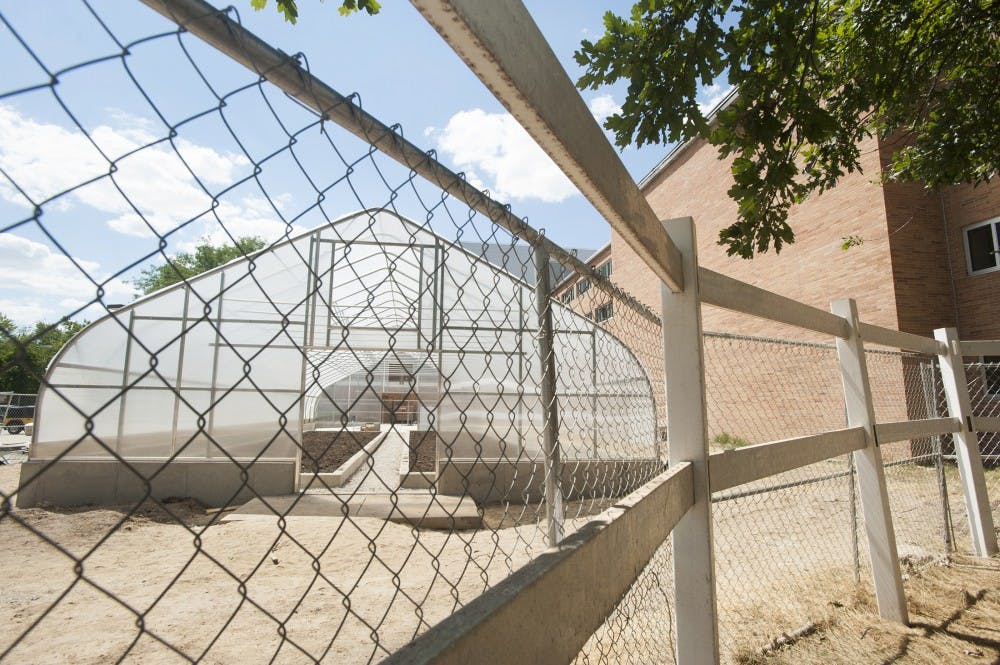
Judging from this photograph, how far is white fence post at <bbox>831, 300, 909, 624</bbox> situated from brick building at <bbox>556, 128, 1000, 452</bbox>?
7052 millimetres

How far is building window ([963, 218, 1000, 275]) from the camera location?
1132cm

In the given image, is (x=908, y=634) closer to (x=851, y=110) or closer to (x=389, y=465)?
(x=851, y=110)

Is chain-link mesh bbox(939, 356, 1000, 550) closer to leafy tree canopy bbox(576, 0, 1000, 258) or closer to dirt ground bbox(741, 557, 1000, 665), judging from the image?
dirt ground bbox(741, 557, 1000, 665)

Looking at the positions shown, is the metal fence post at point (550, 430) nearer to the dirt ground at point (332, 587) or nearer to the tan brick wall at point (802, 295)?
the dirt ground at point (332, 587)

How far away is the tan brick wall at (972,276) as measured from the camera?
11.3 m

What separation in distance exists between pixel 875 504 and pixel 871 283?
1084 centimetres

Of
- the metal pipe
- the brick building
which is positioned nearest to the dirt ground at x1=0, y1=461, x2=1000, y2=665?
the metal pipe

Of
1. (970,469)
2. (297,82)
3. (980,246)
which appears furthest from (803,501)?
(297,82)

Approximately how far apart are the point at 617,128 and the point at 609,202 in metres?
2.01

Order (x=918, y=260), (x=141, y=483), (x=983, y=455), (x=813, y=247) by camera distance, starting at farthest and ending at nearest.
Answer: (x=813, y=247) → (x=918, y=260) → (x=141, y=483) → (x=983, y=455)

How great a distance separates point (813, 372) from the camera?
512 inches

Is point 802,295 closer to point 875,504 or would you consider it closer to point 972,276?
point 972,276

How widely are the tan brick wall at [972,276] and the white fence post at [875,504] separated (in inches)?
439

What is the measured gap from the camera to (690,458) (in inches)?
74.7
